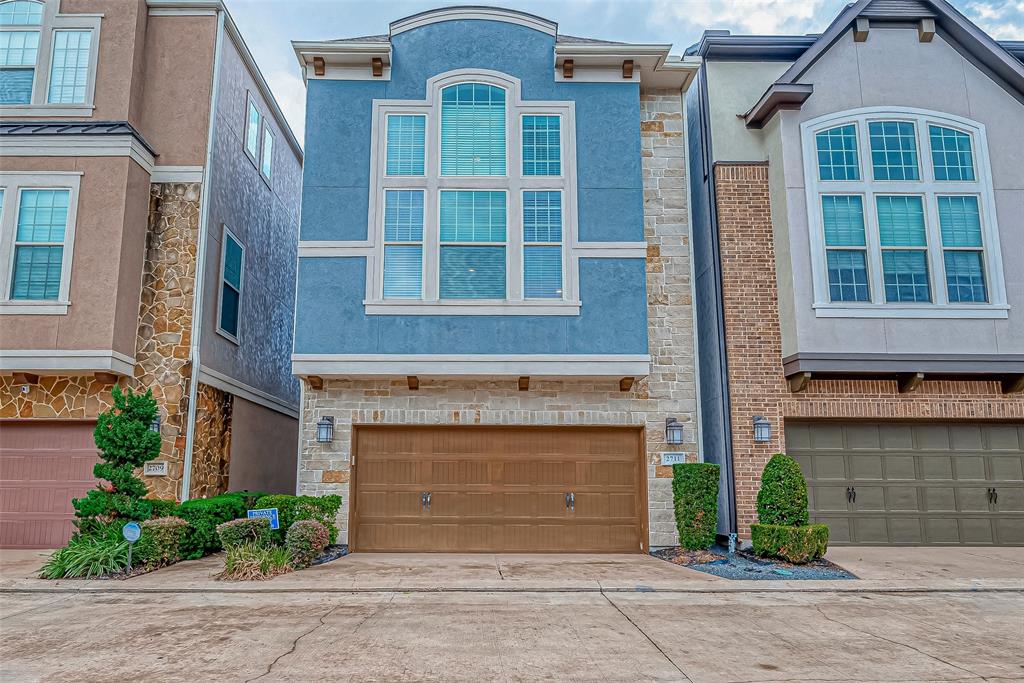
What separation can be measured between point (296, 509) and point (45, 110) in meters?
8.55

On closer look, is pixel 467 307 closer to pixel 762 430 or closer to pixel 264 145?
pixel 762 430

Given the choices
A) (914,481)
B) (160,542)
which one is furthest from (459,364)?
(914,481)

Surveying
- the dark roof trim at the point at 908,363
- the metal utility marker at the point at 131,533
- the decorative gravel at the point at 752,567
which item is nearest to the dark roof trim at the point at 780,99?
the dark roof trim at the point at 908,363

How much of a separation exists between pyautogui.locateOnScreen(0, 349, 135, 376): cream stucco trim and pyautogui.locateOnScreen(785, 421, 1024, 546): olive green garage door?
11.6 metres

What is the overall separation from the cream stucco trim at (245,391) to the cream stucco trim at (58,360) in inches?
63.5

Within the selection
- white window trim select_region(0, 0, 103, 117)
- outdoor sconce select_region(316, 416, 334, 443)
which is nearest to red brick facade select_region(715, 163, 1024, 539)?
outdoor sconce select_region(316, 416, 334, 443)

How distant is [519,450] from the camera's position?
12.8 meters

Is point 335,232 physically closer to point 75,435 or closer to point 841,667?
point 75,435

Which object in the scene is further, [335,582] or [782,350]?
[782,350]

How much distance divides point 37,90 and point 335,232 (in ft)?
20.1

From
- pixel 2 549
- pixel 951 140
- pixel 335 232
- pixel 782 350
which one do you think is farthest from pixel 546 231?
pixel 2 549

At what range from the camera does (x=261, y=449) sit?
51.3 feet

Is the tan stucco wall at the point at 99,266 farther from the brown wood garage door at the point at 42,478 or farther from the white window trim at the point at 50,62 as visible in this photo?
the brown wood garage door at the point at 42,478

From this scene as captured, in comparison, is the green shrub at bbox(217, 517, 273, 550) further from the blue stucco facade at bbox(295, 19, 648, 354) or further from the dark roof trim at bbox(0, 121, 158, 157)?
the dark roof trim at bbox(0, 121, 158, 157)
